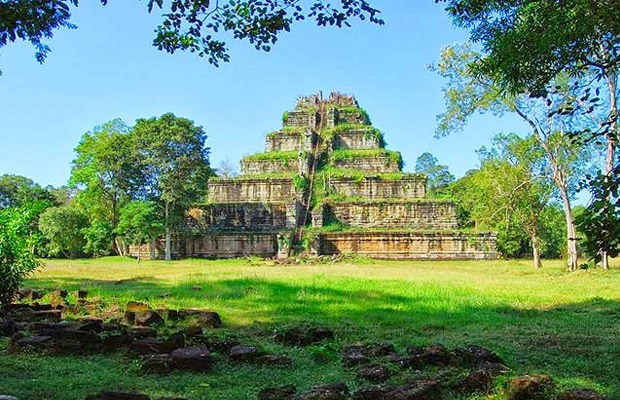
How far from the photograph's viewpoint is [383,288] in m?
13.8

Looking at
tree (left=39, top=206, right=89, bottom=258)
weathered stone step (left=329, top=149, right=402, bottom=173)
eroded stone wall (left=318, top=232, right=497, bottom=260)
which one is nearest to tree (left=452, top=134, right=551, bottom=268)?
eroded stone wall (left=318, top=232, right=497, bottom=260)

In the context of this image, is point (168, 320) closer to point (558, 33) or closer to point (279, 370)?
point (279, 370)

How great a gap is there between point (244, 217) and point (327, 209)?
16.1ft

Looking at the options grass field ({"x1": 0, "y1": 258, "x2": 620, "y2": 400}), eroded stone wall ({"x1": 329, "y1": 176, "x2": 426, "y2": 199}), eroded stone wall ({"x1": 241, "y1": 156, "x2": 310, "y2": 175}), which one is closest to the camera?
grass field ({"x1": 0, "y1": 258, "x2": 620, "y2": 400})

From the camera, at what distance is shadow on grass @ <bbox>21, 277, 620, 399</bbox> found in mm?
6609

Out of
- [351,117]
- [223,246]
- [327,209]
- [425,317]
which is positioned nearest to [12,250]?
[425,317]

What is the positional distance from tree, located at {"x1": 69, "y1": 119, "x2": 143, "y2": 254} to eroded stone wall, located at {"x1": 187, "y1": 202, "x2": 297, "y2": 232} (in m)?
6.05

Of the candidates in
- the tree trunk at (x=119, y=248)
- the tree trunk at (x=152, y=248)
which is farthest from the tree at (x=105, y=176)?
the tree trunk at (x=152, y=248)

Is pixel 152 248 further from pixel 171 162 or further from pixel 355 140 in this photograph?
pixel 355 140

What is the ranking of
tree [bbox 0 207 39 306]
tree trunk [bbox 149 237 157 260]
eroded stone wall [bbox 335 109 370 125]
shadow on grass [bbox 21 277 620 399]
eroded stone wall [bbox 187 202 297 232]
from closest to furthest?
shadow on grass [bbox 21 277 620 399] < tree [bbox 0 207 39 306] < eroded stone wall [bbox 187 202 297 232] < tree trunk [bbox 149 237 157 260] < eroded stone wall [bbox 335 109 370 125]

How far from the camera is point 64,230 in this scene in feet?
119

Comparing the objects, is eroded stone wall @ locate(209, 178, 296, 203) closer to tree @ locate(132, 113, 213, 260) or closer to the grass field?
tree @ locate(132, 113, 213, 260)

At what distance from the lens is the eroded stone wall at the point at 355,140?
3653 centimetres

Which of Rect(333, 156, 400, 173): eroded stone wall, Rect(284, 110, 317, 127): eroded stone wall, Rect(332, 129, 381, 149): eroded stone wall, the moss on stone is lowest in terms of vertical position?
Rect(333, 156, 400, 173): eroded stone wall
